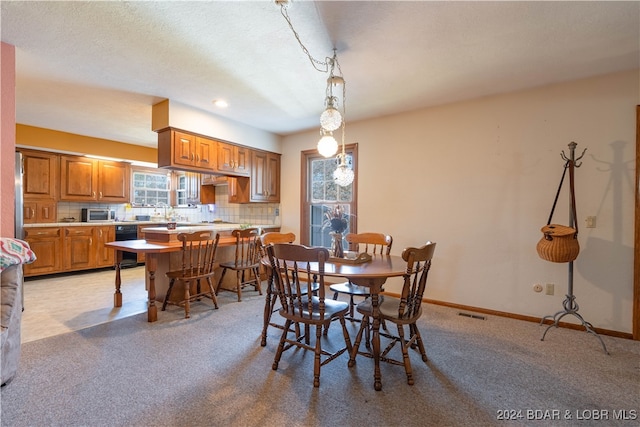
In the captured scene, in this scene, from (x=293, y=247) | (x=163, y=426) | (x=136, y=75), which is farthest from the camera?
(x=136, y=75)

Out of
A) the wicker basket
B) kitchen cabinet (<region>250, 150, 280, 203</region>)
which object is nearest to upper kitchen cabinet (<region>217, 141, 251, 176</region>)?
kitchen cabinet (<region>250, 150, 280, 203</region>)

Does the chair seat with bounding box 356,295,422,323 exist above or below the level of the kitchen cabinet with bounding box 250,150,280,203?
below

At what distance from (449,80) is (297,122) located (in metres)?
2.15

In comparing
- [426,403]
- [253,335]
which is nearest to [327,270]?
[426,403]

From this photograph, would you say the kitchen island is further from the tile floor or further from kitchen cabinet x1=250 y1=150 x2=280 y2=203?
kitchen cabinet x1=250 y1=150 x2=280 y2=203

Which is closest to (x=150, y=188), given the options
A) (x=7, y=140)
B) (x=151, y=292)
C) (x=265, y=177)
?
(x=265, y=177)

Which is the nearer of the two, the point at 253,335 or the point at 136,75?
the point at 253,335

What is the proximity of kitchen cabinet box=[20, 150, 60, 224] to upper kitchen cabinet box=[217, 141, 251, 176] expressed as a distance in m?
3.13

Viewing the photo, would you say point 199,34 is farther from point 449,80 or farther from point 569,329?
point 569,329

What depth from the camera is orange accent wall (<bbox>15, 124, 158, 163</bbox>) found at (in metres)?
4.56

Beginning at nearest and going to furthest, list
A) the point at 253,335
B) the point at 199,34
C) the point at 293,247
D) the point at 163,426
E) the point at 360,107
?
the point at 163,426 < the point at 293,247 < the point at 199,34 < the point at 253,335 < the point at 360,107

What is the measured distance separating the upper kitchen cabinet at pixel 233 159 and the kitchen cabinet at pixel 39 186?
3.13 m

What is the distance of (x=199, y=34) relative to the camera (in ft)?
7.32

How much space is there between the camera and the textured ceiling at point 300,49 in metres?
1.98
